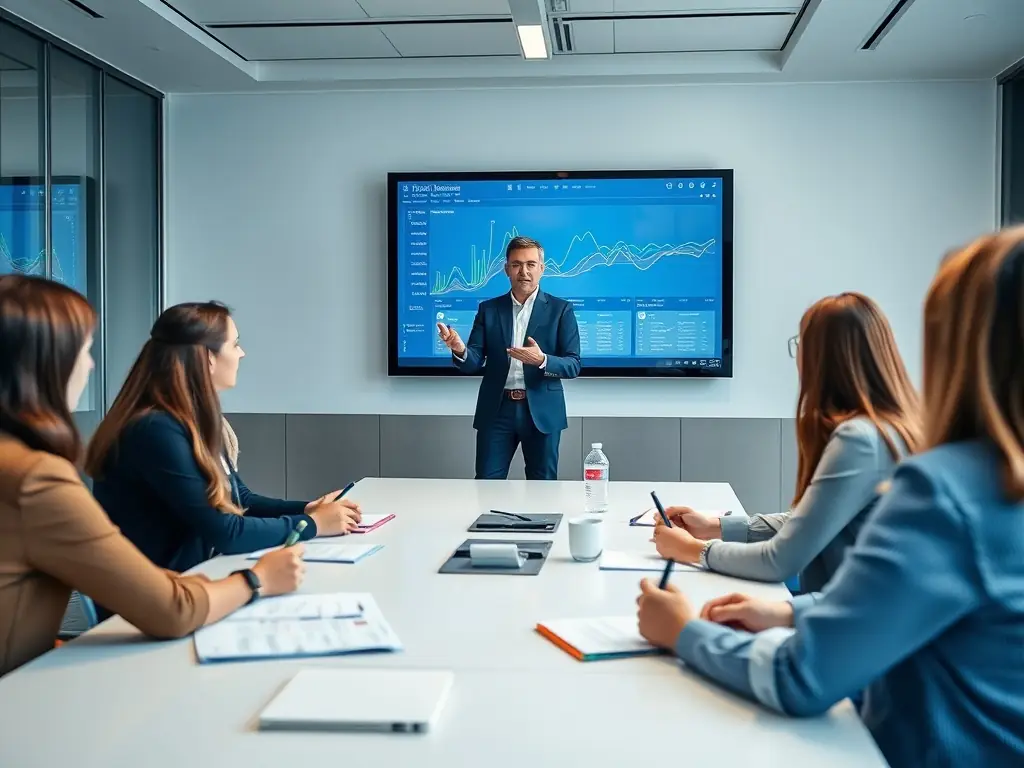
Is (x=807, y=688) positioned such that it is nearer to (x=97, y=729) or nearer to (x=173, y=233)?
(x=97, y=729)

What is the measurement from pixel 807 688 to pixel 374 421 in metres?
4.37

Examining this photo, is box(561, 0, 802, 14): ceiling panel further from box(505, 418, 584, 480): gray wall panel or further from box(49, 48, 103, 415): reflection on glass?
box(49, 48, 103, 415): reflection on glass

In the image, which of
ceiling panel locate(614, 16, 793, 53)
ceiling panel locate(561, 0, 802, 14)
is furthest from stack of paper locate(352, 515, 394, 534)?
ceiling panel locate(614, 16, 793, 53)

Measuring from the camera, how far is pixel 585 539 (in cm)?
209

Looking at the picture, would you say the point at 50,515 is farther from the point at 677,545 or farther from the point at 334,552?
the point at 677,545

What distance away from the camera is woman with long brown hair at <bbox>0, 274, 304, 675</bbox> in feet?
4.66

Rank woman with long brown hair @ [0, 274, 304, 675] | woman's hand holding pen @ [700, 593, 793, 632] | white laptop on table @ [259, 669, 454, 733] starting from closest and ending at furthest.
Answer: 1. white laptop on table @ [259, 669, 454, 733]
2. woman with long brown hair @ [0, 274, 304, 675]
3. woman's hand holding pen @ [700, 593, 793, 632]

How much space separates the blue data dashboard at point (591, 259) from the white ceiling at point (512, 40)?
57cm

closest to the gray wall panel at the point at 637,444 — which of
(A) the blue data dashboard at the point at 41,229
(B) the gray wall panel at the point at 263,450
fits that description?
(B) the gray wall panel at the point at 263,450

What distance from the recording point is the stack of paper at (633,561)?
6.68 feet

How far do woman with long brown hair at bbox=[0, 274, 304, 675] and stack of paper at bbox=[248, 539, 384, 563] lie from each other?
0.51m

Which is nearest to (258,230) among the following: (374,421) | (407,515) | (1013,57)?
(374,421)

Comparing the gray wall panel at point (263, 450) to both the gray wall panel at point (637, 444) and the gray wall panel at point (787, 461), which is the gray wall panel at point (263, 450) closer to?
the gray wall panel at point (637, 444)

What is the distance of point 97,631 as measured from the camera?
5.26 feet
